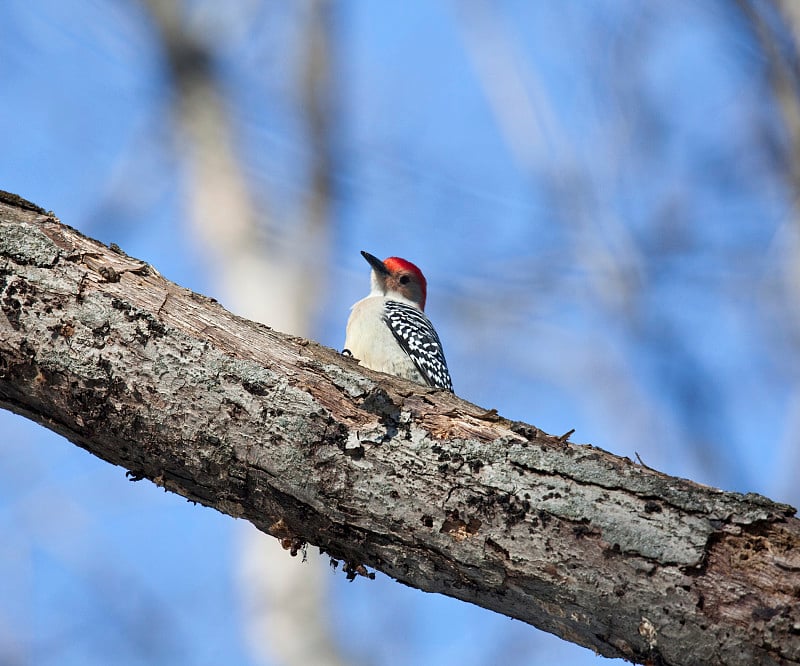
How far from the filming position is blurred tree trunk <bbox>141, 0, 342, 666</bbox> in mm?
6629

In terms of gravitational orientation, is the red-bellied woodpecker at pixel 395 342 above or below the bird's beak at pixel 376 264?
below

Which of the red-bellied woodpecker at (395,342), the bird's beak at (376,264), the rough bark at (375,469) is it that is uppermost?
the bird's beak at (376,264)

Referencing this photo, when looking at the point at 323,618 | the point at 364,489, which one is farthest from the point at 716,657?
the point at 323,618

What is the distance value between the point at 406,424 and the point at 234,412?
485 millimetres

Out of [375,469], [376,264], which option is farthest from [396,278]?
[375,469]

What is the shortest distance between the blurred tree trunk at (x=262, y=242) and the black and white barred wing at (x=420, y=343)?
3.30 ft

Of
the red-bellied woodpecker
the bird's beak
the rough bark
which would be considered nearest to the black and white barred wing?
the red-bellied woodpecker

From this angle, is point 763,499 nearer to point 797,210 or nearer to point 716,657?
point 716,657

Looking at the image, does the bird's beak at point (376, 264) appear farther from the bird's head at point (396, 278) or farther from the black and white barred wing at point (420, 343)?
the black and white barred wing at point (420, 343)

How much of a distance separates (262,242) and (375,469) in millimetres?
5419

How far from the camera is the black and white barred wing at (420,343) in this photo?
6129 millimetres

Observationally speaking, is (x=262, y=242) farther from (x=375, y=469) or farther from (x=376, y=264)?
(x=375, y=469)

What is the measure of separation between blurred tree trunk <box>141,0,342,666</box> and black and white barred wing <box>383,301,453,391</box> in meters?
1.01

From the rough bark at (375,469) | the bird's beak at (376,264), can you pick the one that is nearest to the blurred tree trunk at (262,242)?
the bird's beak at (376,264)
